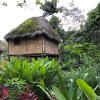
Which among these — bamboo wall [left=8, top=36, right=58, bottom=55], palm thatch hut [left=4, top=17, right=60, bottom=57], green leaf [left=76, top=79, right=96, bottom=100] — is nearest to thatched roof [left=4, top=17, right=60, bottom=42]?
palm thatch hut [left=4, top=17, right=60, bottom=57]

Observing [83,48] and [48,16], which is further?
[48,16]

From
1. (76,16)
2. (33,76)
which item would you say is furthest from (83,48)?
(76,16)

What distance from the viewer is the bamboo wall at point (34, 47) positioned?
992 inches

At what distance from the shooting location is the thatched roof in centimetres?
2603

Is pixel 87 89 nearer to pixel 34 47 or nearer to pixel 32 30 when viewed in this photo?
pixel 34 47

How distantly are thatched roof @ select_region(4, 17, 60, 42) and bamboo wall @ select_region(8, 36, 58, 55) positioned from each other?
17.6 inches

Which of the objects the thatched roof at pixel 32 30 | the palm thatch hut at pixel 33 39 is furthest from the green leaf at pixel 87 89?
the thatched roof at pixel 32 30

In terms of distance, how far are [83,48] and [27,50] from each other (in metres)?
17.1

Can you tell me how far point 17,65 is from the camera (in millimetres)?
8031

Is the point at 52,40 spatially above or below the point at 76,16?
below

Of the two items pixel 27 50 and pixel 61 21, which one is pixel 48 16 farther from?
pixel 27 50

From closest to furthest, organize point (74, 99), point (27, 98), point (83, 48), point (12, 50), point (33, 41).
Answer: point (27, 98), point (74, 99), point (83, 48), point (33, 41), point (12, 50)

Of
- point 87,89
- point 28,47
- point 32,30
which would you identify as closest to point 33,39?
point 28,47

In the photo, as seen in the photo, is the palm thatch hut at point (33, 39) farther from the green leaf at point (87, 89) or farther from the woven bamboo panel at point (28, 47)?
the green leaf at point (87, 89)
